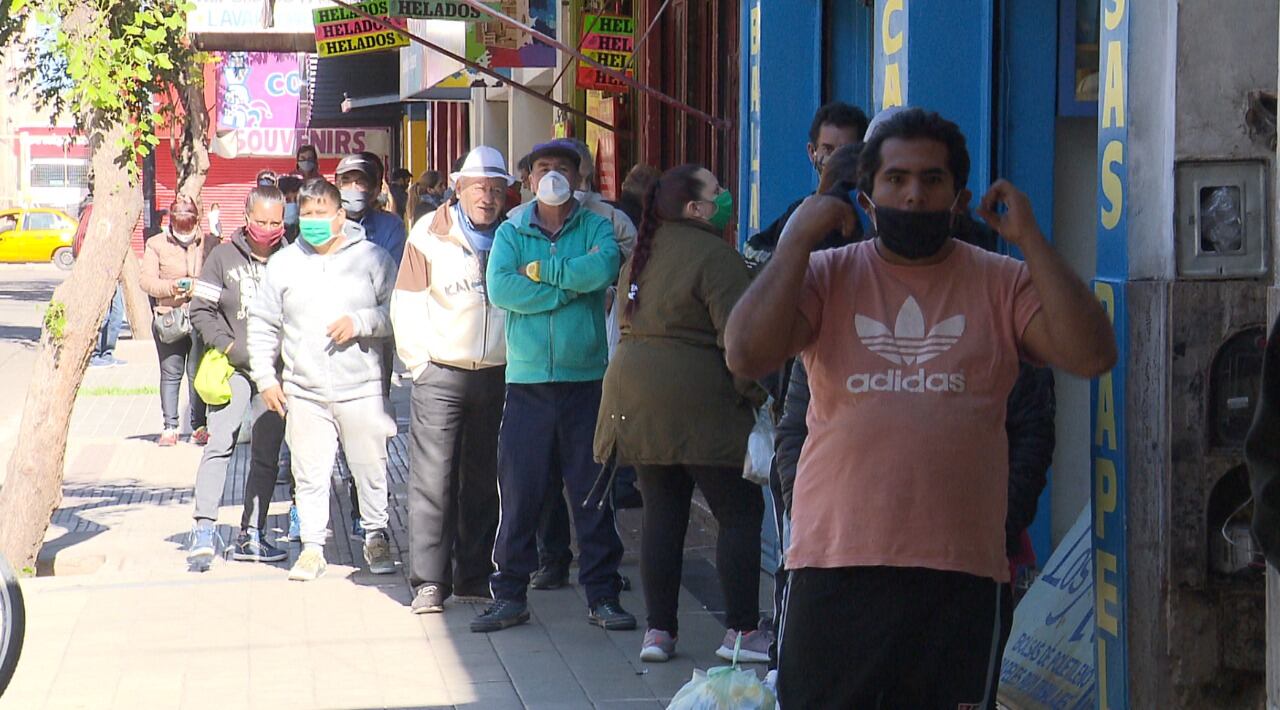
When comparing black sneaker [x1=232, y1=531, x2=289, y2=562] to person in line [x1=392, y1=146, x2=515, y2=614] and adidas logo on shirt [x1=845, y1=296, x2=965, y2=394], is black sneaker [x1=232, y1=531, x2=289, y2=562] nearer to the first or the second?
person in line [x1=392, y1=146, x2=515, y2=614]

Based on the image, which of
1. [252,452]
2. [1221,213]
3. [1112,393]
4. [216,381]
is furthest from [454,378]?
[1221,213]

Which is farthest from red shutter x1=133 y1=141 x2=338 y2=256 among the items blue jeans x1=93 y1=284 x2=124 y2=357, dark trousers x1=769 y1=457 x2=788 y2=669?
dark trousers x1=769 y1=457 x2=788 y2=669

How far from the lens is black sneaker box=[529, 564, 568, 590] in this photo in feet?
26.7

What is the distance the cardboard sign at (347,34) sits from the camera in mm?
13273

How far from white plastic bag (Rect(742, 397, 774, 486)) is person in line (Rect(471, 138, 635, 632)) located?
135 cm

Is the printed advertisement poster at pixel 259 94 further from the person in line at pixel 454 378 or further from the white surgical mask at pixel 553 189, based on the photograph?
the white surgical mask at pixel 553 189

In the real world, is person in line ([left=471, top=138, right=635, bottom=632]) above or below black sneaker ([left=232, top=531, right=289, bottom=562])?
above

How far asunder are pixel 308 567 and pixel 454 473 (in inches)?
44.1

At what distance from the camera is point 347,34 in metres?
13.5

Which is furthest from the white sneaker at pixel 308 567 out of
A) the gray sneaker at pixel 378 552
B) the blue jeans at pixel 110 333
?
the blue jeans at pixel 110 333

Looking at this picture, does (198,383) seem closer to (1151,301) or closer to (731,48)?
(731,48)

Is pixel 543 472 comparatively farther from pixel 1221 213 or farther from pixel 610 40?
pixel 610 40

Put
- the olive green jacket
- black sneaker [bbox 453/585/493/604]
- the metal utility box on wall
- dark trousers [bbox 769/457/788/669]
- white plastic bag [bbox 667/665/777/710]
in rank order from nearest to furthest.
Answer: the metal utility box on wall
white plastic bag [bbox 667/665/777/710]
dark trousers [bbox 769/457/788/669]
the olive green jacket
black sneaker [bbox 453/585/493/604]

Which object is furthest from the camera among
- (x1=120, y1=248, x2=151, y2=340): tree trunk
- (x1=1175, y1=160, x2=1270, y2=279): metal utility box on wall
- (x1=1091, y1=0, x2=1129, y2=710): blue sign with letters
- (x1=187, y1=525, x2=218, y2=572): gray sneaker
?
(x1=120, y1=248, x2=151, y2=340): tree trunk
